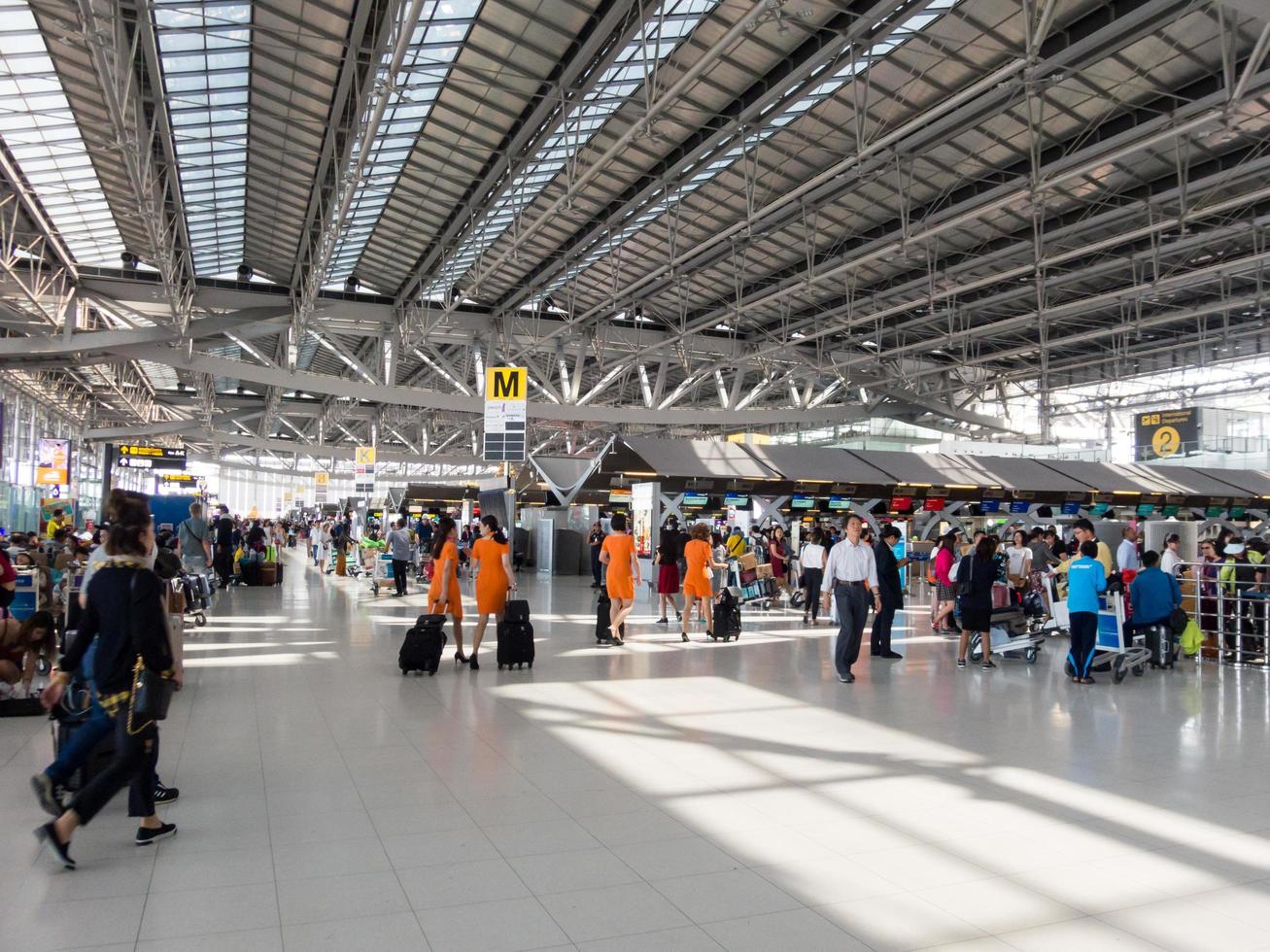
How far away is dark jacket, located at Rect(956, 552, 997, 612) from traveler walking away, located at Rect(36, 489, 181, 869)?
9.47 m

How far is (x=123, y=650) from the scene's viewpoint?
4707mm

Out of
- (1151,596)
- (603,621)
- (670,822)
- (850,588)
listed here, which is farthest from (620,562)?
(670,822)

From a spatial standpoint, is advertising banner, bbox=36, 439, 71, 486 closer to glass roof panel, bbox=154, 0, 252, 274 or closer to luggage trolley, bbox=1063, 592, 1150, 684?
glass roof panel, bbox=154, 0, 252, 274

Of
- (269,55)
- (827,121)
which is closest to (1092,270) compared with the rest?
(827,121)

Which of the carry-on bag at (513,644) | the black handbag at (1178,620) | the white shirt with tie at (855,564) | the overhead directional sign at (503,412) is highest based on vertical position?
the overhead directional sign at (503,412)

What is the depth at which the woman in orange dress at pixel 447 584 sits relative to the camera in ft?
37.3

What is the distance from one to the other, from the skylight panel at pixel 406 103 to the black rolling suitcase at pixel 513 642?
23.5 feet

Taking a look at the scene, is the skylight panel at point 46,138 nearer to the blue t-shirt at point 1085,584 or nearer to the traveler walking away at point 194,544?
the traveler walking away at point 194,544

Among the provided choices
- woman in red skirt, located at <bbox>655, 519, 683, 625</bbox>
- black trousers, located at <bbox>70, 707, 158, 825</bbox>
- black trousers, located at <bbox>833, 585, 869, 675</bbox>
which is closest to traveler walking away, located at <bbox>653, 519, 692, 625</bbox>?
woman in red skirt, located at <bbox>655, 519, 683, 625</bbox>

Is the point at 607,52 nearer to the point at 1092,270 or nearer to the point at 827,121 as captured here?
the point at 827,121

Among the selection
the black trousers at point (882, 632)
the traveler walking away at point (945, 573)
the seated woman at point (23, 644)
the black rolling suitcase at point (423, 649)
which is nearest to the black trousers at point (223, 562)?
the black rolling suitcase at point (423, 649)

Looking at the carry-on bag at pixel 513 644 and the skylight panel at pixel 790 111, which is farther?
the skylight panel at pixel 790 111

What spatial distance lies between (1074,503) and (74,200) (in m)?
27.7

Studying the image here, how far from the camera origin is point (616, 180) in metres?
20.7
